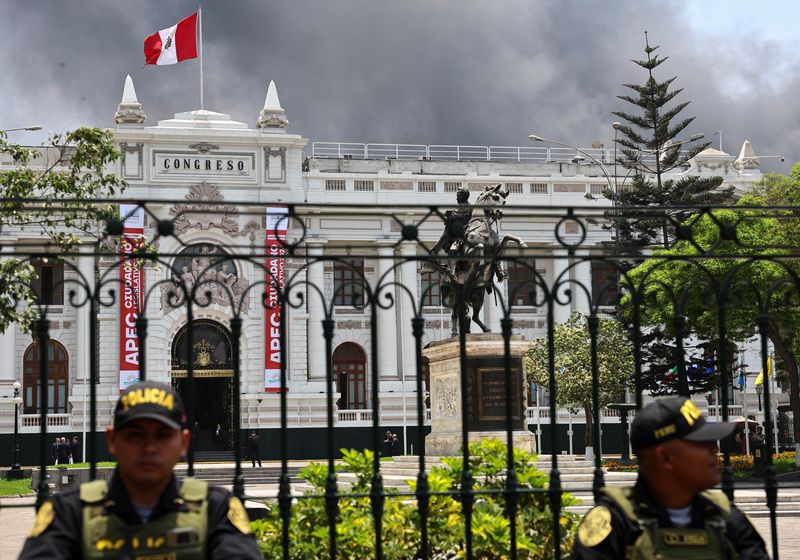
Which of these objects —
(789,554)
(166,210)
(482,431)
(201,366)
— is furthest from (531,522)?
(201,366)

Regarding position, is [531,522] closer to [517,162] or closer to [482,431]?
[482,431]

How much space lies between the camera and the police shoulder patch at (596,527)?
338 centimetres

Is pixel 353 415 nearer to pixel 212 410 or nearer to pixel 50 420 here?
pixel 212 410

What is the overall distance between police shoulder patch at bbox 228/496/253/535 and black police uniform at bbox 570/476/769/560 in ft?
3.33

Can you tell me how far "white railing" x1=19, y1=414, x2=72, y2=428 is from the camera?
125ft

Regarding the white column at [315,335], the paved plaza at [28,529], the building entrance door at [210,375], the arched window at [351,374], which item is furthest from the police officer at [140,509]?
the arched window at [351,374]

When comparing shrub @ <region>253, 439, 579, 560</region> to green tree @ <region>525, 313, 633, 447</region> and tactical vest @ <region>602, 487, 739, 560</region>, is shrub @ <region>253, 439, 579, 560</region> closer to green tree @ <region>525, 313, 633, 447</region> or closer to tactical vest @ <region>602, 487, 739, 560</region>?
tactical vest @ <region>602, 487, 739, 560</region>

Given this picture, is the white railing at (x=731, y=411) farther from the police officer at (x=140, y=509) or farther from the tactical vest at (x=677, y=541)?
the police officer at (x=140, y=509)

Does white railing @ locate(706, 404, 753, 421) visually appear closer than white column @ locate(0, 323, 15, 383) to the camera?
No

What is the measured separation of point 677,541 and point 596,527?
25cm

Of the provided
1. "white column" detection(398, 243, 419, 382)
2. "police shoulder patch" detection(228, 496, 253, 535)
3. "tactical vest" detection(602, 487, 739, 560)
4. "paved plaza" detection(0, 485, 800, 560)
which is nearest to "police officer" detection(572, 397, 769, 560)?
"tactical vest" detection(602, 487, 739, 560)

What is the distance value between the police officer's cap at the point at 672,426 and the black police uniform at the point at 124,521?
1.24 meters

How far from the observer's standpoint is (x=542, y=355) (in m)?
33.2

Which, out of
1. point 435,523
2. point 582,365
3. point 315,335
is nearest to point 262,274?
point 315,335
